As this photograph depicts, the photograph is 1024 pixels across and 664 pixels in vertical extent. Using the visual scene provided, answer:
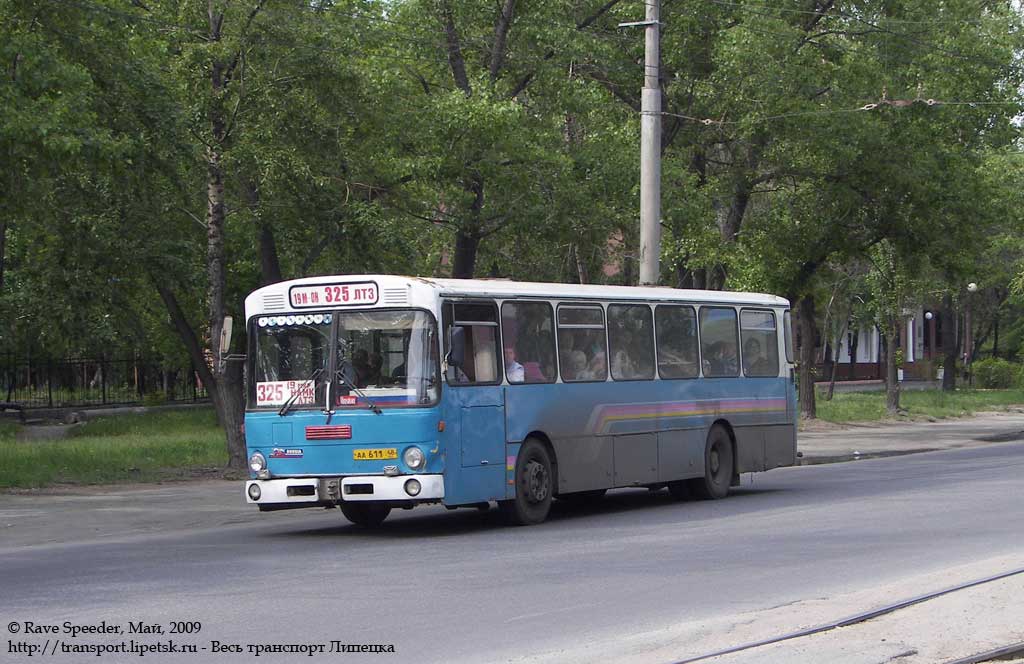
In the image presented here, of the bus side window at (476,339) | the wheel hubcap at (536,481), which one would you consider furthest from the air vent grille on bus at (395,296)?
the wheel hubcap at (536,481)

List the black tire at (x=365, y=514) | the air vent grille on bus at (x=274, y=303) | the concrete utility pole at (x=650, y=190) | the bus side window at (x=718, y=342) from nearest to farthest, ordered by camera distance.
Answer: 1. the air vent grille on bus at (x=274, y=303)
2. the black tire at (x=365, y=514)
3. the bus side window at (x=718, y=342)
4. the concrete utility pole at (x=650, y=190)

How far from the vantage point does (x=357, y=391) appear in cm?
1458

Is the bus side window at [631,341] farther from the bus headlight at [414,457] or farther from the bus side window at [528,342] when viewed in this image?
the bus headlight at [414,457]

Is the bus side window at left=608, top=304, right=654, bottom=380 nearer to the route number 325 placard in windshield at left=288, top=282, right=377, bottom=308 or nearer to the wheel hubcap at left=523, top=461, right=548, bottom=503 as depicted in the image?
the wheel hubcap at left=523, top=461, right=548, bottom=503

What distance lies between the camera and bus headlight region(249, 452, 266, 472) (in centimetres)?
1497

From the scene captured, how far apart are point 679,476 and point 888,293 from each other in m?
21.7

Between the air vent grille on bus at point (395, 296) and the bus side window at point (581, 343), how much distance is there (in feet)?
8.50

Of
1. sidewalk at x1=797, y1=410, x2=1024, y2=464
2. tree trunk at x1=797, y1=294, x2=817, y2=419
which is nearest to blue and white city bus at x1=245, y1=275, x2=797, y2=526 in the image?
sidewalk at x1=797, y1=410, x2=1024, y2=464

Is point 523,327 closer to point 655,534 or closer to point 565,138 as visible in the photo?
point 655,534

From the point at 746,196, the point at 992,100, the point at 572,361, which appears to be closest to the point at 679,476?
the point at 572,361

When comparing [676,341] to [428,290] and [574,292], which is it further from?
[428,290]

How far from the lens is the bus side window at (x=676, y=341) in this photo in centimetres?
1827

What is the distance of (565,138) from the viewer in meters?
28.4

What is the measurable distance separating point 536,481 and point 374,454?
7.82ft
